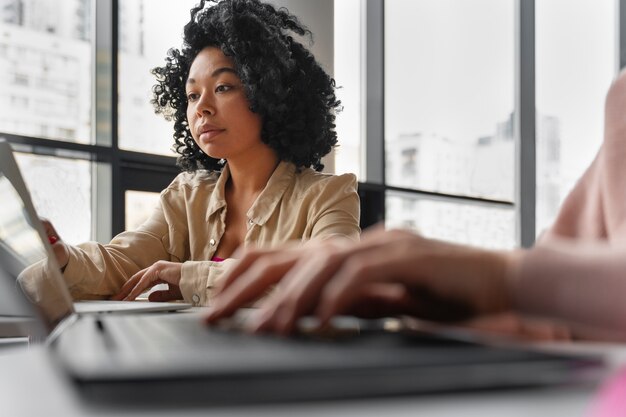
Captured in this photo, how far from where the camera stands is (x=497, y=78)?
448 cm

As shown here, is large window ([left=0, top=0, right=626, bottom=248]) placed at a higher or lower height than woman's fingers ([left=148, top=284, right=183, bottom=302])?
higher

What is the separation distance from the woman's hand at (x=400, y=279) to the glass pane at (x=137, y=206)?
2.31 metres

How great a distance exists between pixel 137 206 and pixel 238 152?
3.40 feet

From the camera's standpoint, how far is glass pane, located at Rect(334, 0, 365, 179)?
357 cm

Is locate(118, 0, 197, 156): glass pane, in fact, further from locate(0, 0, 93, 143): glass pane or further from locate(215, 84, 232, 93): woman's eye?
locate(215, 84, 232, 93): woman's eye

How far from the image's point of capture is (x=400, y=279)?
348 millimetres

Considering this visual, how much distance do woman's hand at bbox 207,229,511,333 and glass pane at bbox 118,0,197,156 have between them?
7.89 feet

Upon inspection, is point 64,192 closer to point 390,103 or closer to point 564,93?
point 390,103

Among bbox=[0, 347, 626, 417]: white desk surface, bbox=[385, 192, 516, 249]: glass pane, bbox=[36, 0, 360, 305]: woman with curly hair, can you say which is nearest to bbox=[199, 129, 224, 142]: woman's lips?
bbox=[36, 0, 360, 305]: woman with curly hair

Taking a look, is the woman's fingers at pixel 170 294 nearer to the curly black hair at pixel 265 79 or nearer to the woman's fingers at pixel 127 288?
the woman's fingers at pixel 127 288

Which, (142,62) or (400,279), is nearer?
(400,279)

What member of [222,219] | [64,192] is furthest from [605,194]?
[64,192]

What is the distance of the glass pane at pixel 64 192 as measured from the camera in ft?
7.99

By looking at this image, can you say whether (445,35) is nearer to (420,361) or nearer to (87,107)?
(87,107)
